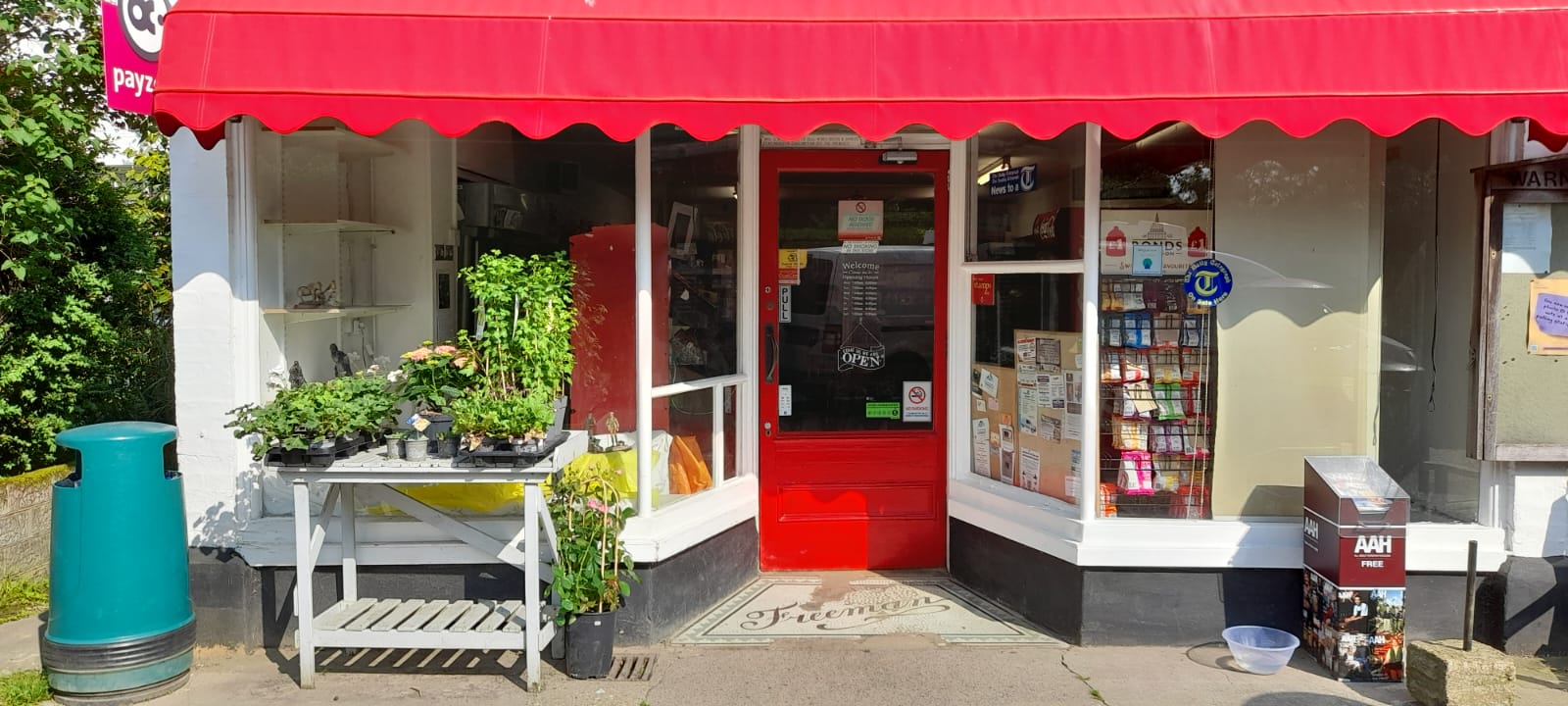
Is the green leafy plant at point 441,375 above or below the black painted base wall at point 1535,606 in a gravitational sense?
above

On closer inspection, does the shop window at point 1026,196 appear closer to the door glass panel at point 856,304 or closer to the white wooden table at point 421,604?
the door glass panel at point 856,304

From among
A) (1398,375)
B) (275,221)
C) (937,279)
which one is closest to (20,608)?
(275,221)

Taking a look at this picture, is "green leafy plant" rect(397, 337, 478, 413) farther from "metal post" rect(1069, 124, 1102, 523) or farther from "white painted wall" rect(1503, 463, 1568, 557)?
"white painted wall" rect(1503, 463, 1568, 557)

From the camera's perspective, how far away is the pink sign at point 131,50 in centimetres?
443

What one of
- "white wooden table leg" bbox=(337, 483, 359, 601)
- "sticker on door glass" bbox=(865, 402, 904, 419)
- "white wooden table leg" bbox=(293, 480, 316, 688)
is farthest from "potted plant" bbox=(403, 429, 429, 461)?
"sticker on door glass" bbox=(865, 402, 904, 419)

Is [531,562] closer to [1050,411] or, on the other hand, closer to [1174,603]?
[1050,411]

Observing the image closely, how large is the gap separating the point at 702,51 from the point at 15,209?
3.79 m

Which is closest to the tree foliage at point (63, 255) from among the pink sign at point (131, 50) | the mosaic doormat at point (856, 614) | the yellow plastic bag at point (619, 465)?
the pink sign at point (131, 50)

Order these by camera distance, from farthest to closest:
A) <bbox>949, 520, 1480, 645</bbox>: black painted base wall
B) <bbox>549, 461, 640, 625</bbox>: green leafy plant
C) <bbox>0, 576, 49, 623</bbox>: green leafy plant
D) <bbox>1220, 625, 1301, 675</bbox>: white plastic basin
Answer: <bbox>0, 576, 49, 623</bbox>: green leafy plant
<bbox>949, 520, 1480, 645</bbox>: black painted base wall
<bbox>1220, 625, 1301, 675</bbox>: white plastic basin
<bbox>549, 461, 640, 625</bbox>: green leafy plant

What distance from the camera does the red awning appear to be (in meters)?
4.06

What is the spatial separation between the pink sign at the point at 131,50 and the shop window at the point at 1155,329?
14.2 feet

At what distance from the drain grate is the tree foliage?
370 centimetres

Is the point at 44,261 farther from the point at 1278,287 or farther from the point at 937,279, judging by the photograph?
the point at 1278,287

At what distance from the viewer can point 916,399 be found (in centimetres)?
584
